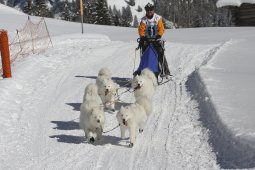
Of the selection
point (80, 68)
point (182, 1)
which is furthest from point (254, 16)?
point (182, 1)

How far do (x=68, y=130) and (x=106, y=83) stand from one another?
1.36m

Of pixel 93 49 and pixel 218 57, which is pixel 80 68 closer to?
pixel 93 49

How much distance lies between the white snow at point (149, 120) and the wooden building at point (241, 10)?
13099 mm

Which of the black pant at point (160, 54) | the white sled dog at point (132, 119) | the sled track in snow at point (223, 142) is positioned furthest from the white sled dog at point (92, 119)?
the black pant at point (160, 54)

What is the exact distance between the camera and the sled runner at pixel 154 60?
11.0 m

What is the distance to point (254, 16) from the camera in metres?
28.3

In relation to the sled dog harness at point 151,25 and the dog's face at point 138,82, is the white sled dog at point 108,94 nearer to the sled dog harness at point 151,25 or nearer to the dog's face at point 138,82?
the dog's face at point 138,82

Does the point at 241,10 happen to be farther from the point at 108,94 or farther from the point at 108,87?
the point at 108,87

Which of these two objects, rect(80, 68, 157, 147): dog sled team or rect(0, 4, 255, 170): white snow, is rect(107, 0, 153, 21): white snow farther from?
rect(80, 68, 157, 147): dog sled team

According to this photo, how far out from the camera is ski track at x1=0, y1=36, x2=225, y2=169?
21.2 ft

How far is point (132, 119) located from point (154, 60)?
4.24 metres

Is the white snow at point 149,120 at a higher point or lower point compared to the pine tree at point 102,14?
lower

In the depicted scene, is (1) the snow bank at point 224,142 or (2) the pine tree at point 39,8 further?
(2) the pine tree at point 39,8

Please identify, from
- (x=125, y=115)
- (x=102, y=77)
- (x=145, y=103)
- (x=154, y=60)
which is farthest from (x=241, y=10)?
(x=125, y=115)
